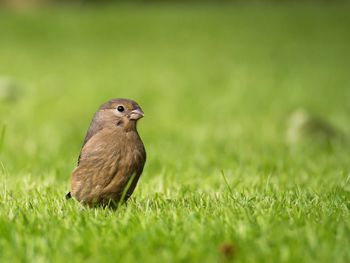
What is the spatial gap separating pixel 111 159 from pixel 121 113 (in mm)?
373

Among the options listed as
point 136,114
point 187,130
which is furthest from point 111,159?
point 187,130

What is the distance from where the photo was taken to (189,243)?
3584 mm

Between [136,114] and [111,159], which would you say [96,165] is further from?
[136,114]

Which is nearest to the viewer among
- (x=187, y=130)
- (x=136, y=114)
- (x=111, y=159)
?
(x=111, y=159)

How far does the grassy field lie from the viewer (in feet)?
12.0


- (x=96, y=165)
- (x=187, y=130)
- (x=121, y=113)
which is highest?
(x=121, y=113)

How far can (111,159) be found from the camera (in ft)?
14.7

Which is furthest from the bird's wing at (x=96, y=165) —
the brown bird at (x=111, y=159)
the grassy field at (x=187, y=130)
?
the grassy field at (x=187, y=130)

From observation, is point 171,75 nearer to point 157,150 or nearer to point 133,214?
point 157,150

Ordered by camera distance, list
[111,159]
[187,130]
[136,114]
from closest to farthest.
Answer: [111,159], [136,114], [187,130]

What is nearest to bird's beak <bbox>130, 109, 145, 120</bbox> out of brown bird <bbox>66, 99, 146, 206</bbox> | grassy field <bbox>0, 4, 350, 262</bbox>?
brown bird <bbox>66, 99, 146, 206</bbox>

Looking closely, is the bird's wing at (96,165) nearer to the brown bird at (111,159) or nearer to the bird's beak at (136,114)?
the brown bird at (111,159)

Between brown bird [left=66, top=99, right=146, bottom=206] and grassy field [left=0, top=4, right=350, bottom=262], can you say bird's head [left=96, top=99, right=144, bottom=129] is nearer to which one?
brown bird [left=66, top=99, right=146, bottom=206]

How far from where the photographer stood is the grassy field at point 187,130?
12.0 feet
